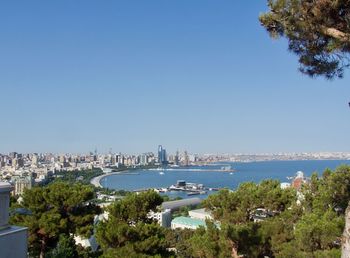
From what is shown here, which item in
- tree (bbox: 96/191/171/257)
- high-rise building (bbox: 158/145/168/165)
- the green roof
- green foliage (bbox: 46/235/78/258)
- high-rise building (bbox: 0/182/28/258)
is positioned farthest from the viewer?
high-rise building (bbox: 158/145/168/165)

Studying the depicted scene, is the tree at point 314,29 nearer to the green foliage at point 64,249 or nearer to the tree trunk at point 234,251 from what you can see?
the tree trunk at point 234,251

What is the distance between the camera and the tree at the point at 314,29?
2.37m

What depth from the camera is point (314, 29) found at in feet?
8.25

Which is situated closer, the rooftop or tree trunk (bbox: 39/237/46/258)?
tree trunk (bbox: 39/237/46/258)

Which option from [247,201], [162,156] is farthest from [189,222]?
[162,156]

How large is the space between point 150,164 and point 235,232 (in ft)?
334

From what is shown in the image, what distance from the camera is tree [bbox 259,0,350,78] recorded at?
2.37 m

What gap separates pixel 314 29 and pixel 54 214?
483 centimetres

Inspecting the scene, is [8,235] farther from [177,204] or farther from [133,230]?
[177,204]

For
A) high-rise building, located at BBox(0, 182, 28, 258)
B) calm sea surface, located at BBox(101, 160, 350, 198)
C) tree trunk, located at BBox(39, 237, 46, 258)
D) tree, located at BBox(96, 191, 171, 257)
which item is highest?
high-rise building, located at BBox(0, 182, 28, 258)

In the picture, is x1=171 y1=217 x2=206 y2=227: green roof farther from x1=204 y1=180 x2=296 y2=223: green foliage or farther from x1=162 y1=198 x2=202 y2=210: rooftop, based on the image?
x1=204 y1=180 x2=296 y2=223: green foliage

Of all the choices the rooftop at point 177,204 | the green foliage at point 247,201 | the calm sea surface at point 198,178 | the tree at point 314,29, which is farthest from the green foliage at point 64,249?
the calm sea surface at point 198,178

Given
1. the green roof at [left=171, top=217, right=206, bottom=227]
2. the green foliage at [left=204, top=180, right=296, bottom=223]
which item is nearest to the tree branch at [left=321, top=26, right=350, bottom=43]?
the green foliage at [left=204, top=180, right=296, bottom=223]

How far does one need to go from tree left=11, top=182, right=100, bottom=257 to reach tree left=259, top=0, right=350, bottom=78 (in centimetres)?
443
